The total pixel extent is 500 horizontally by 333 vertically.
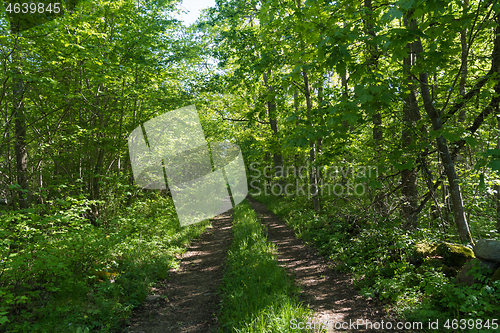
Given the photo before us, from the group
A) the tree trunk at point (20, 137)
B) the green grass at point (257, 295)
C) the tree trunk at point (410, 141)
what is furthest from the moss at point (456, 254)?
the tree trunk at point (20, 137)

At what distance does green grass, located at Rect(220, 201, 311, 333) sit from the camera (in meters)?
3.63

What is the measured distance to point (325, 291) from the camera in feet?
16.8

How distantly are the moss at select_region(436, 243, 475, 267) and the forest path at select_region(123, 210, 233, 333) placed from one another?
416 cm

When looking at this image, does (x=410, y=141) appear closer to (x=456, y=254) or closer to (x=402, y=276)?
(x=456, y=254)

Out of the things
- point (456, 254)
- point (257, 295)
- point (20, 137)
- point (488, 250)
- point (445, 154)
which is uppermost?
point (20, 137)

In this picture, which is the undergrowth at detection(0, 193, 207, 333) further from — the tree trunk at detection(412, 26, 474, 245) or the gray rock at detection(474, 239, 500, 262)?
the tree trunk at detection(412, 26, 474, 245)

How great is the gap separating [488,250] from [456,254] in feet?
2.48

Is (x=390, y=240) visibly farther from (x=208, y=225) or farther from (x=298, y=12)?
(x=208, y=225)

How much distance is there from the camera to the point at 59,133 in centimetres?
779

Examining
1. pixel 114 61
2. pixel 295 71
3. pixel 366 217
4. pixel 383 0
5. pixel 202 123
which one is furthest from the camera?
pixel 202 123

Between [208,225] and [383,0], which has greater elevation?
[383,0]

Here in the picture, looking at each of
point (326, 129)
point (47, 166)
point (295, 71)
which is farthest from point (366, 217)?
point (47, 166)

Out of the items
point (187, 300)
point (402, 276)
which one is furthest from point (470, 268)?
point (187, 300)

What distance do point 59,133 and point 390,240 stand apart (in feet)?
30.7
